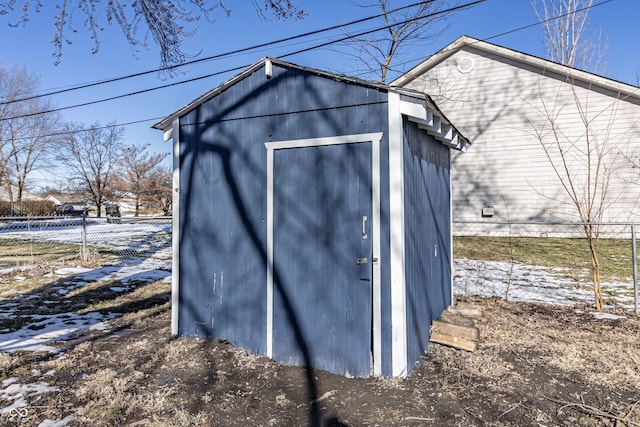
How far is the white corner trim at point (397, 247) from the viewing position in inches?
137

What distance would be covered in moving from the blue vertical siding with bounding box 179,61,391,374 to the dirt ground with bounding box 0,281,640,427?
46 centimetres

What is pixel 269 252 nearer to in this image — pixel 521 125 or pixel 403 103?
pixel 403 103

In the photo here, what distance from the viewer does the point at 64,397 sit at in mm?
3219

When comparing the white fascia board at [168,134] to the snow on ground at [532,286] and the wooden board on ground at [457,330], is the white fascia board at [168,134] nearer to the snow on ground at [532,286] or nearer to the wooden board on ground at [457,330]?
the wooden board on ground at [457,330]

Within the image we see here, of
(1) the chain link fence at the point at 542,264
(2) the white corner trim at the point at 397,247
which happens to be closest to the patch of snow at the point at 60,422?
(2) the white corner trim at the point at 397,247

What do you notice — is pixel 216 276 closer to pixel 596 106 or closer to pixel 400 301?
pixel 400 301

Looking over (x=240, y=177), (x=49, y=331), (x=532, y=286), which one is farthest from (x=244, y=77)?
(x=532, y=286)

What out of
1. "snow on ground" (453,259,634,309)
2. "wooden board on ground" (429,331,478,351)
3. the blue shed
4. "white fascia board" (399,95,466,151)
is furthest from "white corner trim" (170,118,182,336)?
"snow on ground" (453,259,634,309)

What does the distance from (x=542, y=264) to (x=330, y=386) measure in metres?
8.04

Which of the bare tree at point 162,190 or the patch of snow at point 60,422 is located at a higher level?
the bare tree at point 162,190

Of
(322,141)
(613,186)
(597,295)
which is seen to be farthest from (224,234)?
(613,186)

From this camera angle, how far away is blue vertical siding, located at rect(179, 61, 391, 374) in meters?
3.87

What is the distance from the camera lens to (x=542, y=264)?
9477 millimetres

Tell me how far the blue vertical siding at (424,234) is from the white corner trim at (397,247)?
0.52 feet
